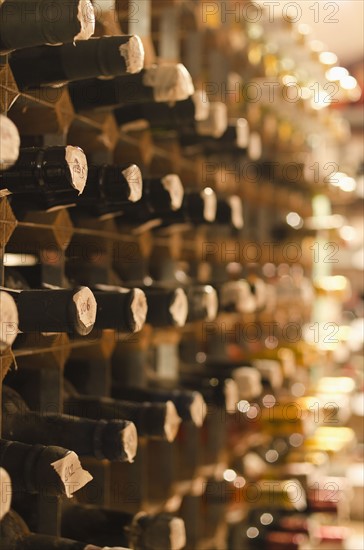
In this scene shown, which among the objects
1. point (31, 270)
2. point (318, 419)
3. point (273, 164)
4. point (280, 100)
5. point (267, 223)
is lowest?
point (318, 419)

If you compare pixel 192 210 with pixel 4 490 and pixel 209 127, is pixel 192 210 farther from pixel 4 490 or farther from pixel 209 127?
pixel 4 490

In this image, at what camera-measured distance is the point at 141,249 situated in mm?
972

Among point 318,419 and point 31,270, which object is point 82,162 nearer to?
point 31,270

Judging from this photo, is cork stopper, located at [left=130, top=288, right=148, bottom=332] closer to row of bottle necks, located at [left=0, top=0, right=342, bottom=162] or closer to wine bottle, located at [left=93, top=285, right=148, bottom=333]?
wine bottle, located at [left=93, top=285, right=148, bottom=333]

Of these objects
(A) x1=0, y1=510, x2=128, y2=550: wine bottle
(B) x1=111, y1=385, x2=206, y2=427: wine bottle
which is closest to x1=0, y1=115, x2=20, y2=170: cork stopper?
(A) x1=0, y1=510, x2=128, y2=550: wine bottle

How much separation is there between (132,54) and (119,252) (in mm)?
313

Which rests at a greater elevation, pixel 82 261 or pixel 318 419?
pixel 82 261

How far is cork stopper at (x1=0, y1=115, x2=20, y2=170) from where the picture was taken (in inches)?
22.5

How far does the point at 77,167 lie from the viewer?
0.65 metres

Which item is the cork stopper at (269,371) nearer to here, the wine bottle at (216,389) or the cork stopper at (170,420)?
the wine bottle at (216,389)

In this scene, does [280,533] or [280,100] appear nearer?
[280,533]

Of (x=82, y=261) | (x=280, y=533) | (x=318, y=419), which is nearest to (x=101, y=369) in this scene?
(x=82, y=261)

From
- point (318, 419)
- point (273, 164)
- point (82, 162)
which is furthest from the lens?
point (318, 419)

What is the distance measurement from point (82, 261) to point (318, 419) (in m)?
0.84
